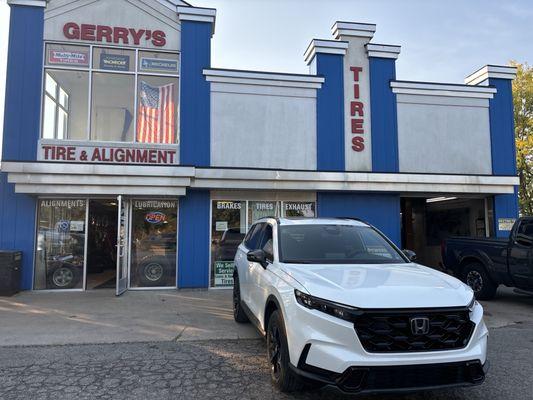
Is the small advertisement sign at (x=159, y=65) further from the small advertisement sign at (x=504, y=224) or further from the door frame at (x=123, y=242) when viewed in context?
the small advertisement sign at (x=504, y=224)

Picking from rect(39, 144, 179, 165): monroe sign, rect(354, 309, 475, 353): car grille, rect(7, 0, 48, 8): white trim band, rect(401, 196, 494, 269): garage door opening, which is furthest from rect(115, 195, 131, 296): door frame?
rect(401, 196, 494, 269): garage door opening

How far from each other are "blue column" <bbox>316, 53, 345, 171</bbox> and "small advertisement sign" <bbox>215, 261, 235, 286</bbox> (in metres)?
3.61

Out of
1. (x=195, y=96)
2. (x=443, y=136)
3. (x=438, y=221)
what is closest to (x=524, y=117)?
(x=438, y=221)

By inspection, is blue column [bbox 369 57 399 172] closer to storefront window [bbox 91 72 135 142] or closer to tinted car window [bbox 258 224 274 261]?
storefront window [bbox 91 72 135 142]

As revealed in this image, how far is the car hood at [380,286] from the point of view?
3740 mm

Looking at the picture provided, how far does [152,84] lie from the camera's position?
11688 mm

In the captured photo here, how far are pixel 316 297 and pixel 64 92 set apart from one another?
10249mm

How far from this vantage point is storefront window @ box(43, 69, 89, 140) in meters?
11.0

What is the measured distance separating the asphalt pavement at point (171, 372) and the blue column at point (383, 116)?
6.67 metres

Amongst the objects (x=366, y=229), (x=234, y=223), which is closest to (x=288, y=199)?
(x=234, y=223)

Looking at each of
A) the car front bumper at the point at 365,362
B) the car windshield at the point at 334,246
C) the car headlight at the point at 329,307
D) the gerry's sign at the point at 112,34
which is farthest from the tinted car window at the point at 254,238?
the gerry's sign at the point at 112,34

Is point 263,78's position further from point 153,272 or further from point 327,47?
point 153,272

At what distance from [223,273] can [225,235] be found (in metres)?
1.00

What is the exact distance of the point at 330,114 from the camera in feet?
40.1
